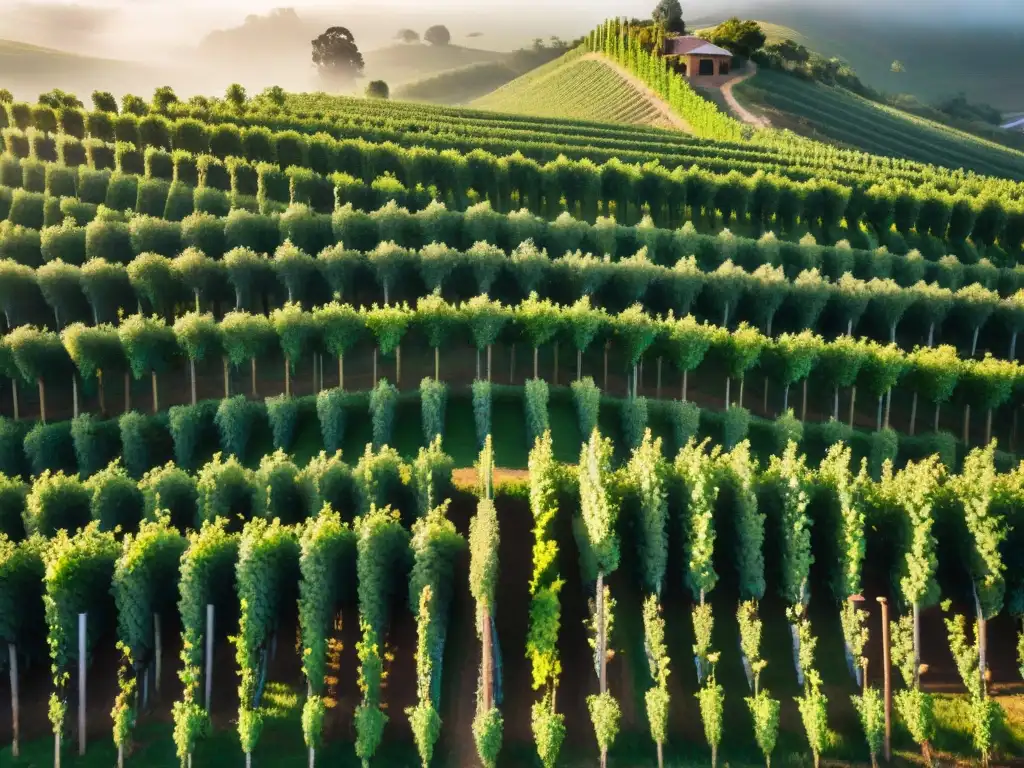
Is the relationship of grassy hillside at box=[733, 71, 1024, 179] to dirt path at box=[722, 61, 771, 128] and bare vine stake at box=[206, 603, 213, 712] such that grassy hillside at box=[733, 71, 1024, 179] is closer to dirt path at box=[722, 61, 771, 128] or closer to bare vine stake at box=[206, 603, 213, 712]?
dirt path at box=[722, 61, 771, 128]

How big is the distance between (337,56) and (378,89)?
1059 inches

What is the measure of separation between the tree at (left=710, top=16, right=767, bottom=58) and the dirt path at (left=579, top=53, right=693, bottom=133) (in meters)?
15.0

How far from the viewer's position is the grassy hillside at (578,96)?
13100cm

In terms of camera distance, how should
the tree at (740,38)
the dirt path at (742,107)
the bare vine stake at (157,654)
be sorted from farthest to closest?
the tree at (740,38), the dirt path at (742,107), the bare vine stake at (157,654)

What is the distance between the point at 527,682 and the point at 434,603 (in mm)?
4336

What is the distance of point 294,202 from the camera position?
69.8 meters

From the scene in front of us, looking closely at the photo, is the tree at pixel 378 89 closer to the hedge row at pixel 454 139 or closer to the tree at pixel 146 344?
the hedge row at pixel 454 139

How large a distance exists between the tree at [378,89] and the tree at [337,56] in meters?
20.5

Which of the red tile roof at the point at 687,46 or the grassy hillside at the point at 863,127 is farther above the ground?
the red tile roof at the point at 687,46

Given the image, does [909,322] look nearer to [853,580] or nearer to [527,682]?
[853,580]

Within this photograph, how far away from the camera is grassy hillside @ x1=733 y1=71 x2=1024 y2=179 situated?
11831cm

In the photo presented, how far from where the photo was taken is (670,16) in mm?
166000

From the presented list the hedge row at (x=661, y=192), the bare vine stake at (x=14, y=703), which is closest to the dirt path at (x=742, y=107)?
the hedge row at (x=661, y=192)

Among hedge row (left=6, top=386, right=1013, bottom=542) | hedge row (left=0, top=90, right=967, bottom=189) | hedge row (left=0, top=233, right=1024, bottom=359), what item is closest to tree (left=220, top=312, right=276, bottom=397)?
hedge row (left=6, top=386, right=1013, bottom=542)
